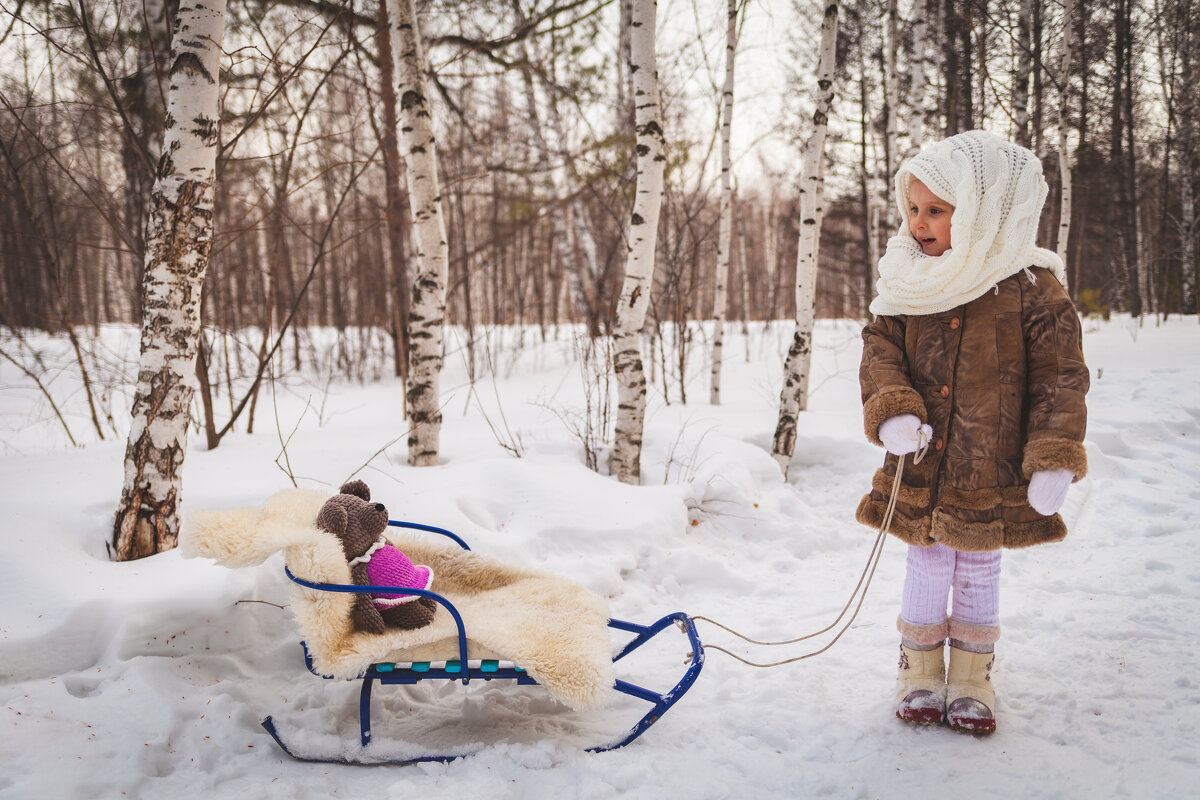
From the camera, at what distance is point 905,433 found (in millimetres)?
2195

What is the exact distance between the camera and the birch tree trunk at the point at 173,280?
2.88 m

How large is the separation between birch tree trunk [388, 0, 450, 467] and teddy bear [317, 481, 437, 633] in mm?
1993

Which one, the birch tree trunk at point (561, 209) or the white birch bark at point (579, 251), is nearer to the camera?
the birch tree trunk at point (561, 209)

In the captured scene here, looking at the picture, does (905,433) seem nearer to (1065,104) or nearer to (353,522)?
(353,522)

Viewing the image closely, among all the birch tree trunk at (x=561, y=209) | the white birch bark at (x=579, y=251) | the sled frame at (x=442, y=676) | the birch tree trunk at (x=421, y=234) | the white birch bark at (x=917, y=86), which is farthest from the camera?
the white birch bark at (x=579, y=251)

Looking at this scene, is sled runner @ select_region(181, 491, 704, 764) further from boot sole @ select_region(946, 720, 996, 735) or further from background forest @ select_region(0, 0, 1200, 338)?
background forest @ select_region(0, 0, 1200, 338)

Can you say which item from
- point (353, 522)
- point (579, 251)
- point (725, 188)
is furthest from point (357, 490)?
point (579, 251)

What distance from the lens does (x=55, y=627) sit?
7.70ft

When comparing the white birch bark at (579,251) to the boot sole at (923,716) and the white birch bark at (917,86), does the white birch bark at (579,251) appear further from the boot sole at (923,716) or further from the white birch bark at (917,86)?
the boot sole at (923,716)

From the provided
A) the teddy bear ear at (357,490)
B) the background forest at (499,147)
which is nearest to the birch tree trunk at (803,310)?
the background forest at (499,147)

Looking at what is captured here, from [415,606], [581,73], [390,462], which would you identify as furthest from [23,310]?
[415,606]

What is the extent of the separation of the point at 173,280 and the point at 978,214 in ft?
10.8

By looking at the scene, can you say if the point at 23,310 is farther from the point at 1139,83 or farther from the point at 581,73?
the point at 1139,83

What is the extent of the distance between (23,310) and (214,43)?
46.3 feet
